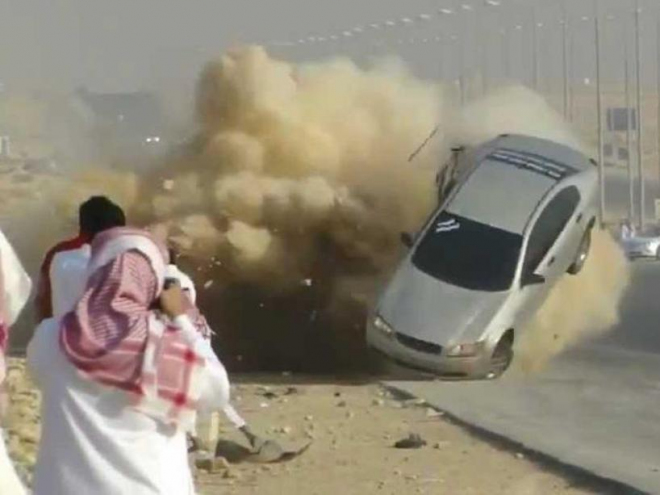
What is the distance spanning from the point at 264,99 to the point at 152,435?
74.9 feet

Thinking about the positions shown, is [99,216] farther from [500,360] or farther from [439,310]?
[500,360]

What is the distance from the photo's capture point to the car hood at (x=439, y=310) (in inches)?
965

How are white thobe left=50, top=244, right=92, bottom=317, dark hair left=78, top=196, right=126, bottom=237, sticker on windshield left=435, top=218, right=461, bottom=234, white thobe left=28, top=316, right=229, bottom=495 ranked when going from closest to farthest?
white thobe left=28, top=316, right=229, bottom=495
white thobe left=50, top=244, right=92, bottom=317
dark hair left=78, top=196, right=126, bottom=237
sticker on windshield left=435, top=218, right=461, bottom=234

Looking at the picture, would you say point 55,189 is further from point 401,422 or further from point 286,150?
point 401,422

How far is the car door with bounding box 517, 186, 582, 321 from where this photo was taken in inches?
1000

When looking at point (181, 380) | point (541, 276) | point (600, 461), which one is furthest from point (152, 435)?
point (541, 276)

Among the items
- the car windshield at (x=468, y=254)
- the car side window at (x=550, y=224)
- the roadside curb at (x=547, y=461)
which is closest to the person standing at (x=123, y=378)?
the roadside curb at (x=547, y=461)

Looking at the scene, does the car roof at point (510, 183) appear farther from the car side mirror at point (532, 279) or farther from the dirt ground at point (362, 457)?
the dirt ground at point (362, 457)

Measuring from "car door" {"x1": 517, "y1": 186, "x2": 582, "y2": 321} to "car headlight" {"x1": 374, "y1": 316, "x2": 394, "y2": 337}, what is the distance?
1.70 metres

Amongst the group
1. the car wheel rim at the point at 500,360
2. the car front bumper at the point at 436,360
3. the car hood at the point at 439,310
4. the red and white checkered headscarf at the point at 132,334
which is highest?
the red and white checkered headscarf at the point at 132,334

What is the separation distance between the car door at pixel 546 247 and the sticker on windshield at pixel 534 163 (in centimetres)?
35

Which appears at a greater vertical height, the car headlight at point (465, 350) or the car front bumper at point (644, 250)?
the car headlight at point (465, 350)

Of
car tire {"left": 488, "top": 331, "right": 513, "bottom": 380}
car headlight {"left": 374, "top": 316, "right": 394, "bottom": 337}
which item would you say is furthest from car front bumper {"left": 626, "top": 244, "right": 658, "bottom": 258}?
car headlight {"left": 374, "top": 316, "right": 394, "bottom": 337}

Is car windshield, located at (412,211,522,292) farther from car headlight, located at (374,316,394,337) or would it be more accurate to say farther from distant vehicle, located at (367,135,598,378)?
car headlight, located at (374,316,394,337)
